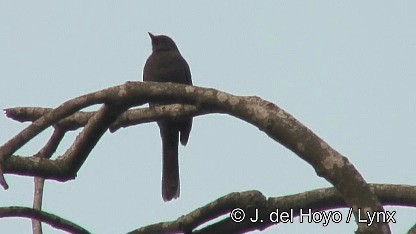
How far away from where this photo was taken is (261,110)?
288cm

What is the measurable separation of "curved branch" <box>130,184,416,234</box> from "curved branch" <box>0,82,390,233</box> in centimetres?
41

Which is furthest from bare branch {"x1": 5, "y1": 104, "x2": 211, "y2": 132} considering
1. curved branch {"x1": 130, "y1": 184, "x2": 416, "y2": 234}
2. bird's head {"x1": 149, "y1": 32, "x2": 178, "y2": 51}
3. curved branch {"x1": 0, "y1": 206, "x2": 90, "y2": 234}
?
→ bird's head {"x1": 149, "y1": 32, "x2": 178, "y2": 51}

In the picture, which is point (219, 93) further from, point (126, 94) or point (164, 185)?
point (164, 185)

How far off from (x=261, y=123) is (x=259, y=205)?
539 millimetres

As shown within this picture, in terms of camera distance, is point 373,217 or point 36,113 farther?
point 36,113

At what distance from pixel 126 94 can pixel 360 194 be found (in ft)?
3.24

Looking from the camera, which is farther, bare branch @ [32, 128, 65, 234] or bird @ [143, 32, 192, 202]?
bird @ [143, 32, 192, 202]

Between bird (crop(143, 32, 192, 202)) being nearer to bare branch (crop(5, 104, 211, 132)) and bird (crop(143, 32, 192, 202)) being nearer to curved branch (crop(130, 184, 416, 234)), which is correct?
bare branch (crop(5, 104, 211, 132))

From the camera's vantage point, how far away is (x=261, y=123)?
2.85m

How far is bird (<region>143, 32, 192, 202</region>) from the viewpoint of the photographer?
20.0ft

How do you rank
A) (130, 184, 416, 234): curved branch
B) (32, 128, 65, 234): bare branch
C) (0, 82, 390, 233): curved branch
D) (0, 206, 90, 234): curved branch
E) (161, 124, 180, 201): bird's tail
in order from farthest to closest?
(161, 124, 180, 201): bird's tail → (32, 128, 65, 234): bare branch → (130, 184, 416, 234): curved branch → (0, 206, 90, 234): curved branch → (0, 82, 390, 233): curved branch

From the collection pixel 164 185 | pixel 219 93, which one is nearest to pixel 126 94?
pixel 219 93

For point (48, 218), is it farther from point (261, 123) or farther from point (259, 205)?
point (261, 123)

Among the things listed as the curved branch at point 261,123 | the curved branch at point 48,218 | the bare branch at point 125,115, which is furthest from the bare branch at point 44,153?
the curved branch at point 261,123
